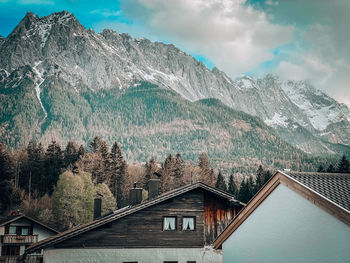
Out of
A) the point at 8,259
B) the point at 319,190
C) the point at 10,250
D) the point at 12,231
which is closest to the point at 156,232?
the point at 319,190

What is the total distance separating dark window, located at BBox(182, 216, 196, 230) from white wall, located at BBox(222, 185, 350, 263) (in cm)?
1802

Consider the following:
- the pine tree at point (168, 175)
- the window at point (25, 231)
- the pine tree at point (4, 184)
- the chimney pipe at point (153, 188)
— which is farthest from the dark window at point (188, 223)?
the pine tree at point (4, 184)

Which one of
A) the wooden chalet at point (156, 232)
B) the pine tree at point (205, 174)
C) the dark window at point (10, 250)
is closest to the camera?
the wooden chalet at point (156, 232)

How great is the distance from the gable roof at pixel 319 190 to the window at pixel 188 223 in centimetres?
1842

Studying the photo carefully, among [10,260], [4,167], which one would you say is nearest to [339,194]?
[10,260]

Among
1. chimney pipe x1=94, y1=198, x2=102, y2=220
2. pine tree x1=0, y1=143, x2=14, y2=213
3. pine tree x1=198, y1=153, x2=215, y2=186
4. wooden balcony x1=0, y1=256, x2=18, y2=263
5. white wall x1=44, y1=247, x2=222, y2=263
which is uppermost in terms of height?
pine tree x1=198, y1=153, x2=215, y2=186

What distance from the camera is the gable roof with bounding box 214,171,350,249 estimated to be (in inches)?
366

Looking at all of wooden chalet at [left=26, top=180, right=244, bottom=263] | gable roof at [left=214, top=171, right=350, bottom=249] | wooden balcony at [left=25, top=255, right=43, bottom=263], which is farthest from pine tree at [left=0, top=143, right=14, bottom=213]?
gable roof at [left=214, top=171, right=350, bottom=249]

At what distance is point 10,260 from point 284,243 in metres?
53.0

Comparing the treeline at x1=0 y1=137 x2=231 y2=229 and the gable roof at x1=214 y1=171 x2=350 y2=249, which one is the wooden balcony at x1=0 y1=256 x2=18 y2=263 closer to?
the treeline at x1=0 y1=137 x2=231 y2=229

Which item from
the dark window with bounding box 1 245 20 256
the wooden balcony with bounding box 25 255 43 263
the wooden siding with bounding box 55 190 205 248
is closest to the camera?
the wooden siding with bounding box 55 190 205 248

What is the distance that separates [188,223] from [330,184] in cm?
2058

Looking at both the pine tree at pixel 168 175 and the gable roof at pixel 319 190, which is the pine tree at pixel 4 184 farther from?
the gable roof at pixel 319 190

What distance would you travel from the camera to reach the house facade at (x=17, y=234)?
55.3 meters
